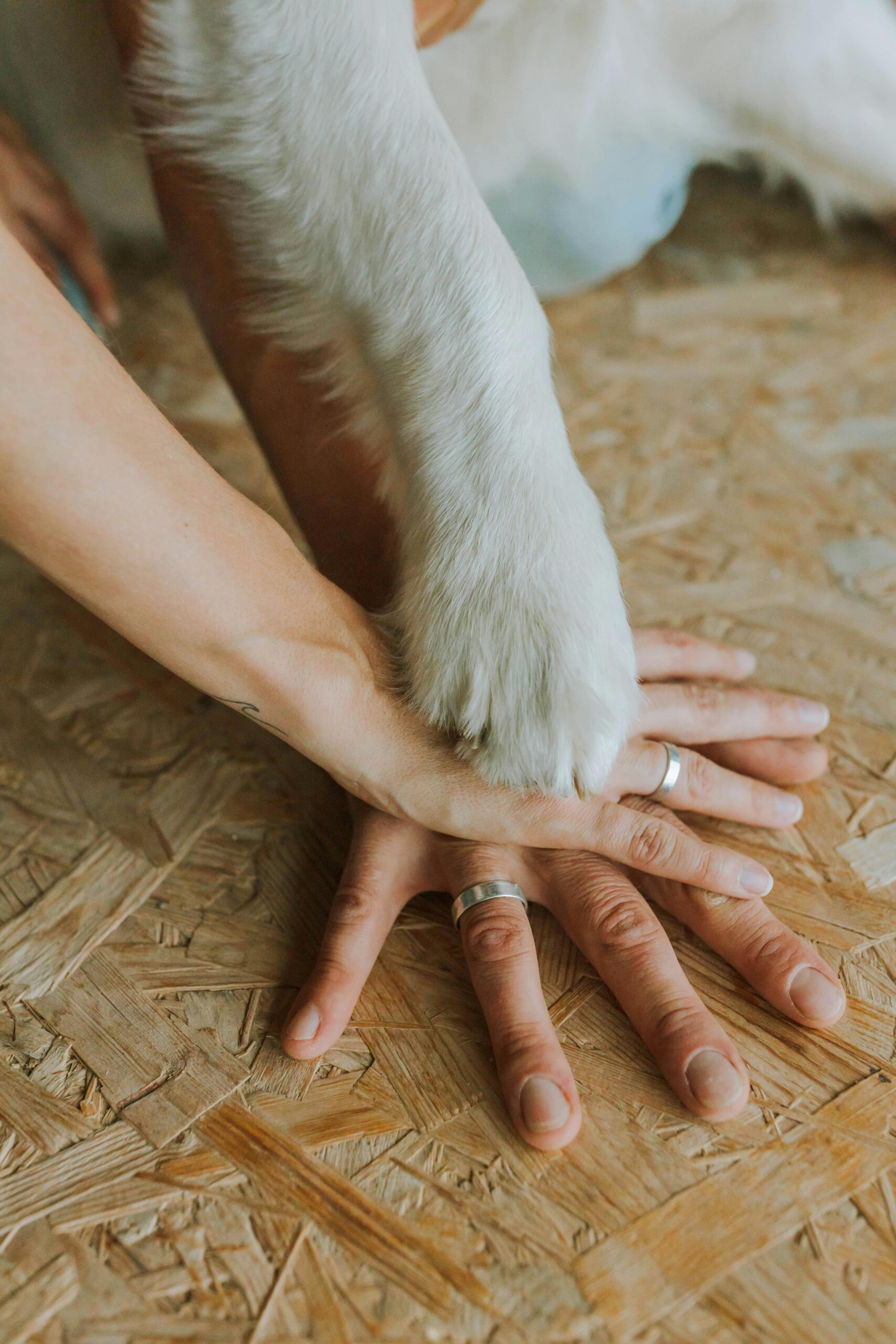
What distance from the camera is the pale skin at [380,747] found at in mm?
536

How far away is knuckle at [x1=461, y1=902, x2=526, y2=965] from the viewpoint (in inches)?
25.8

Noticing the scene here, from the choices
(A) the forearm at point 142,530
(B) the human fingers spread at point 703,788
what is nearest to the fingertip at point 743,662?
(B) the human fingers spread at point 703,788

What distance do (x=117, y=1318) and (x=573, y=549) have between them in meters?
0.49

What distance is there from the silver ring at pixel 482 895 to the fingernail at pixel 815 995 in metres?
0.18

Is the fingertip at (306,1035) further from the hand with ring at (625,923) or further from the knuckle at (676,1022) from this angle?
the knuckle at (676,1022)

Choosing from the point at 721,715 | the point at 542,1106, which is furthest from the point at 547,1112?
the point at 721,715

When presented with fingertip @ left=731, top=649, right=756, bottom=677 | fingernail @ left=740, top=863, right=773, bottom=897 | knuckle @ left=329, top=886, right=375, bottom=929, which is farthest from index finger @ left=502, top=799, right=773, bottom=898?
fingertip @ left=731, top=649, right=756, bottom=677

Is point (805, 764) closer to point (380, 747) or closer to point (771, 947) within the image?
point (771, 947)

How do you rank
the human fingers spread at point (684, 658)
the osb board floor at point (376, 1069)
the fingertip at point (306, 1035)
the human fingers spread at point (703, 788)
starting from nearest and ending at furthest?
the osb board floor at point (376, 1069) → the fingertip at point (306, 1035) → the human fingers spread at point (703, 788) → the human fingers spread at point (684, 658)

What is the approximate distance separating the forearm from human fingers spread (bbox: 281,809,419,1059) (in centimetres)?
9

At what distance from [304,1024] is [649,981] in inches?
8.5

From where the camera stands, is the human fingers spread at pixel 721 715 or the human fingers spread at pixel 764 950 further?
the human fingers spread at pixel 721 715

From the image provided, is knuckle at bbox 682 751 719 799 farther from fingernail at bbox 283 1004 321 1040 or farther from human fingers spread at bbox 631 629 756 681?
fingernail at bbox 283 1004 321 1040

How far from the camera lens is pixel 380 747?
0.67 m
